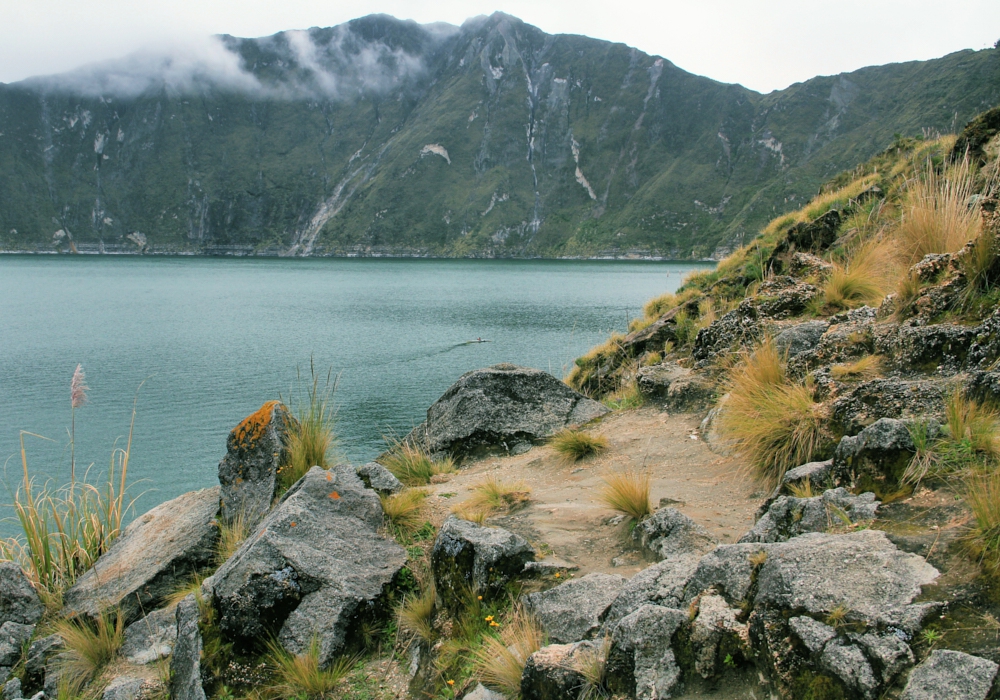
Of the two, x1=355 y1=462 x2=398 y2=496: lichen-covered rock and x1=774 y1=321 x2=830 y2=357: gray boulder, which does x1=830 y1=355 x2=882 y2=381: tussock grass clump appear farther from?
x1=355 y1=462 x2=398 y2=496: lichen-covered rock

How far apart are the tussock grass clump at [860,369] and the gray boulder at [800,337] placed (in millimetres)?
1275

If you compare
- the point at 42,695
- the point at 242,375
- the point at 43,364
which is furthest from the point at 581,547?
the point at 43,364

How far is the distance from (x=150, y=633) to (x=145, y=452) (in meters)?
14.4

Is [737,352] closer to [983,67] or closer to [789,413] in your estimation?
[789,413]

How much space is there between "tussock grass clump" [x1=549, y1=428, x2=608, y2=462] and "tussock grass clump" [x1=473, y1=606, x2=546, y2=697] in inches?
134

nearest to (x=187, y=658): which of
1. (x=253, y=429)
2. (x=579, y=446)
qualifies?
(x=253, y=429)

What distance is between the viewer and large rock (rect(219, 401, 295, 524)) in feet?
22.3

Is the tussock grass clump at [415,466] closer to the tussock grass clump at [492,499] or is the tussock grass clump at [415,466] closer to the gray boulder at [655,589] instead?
the tussock grass clump at [492,499]

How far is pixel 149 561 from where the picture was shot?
21.6 feet

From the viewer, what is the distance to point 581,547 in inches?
189

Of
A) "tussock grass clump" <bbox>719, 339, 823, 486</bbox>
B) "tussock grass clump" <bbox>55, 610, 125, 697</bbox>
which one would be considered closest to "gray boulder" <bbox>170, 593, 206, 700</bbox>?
"tussock grass clump" <bbox>55, 610, 125, 697</bbox>

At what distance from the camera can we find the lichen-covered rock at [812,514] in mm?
3355

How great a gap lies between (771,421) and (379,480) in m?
3.79

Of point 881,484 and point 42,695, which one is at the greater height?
point 881,484
